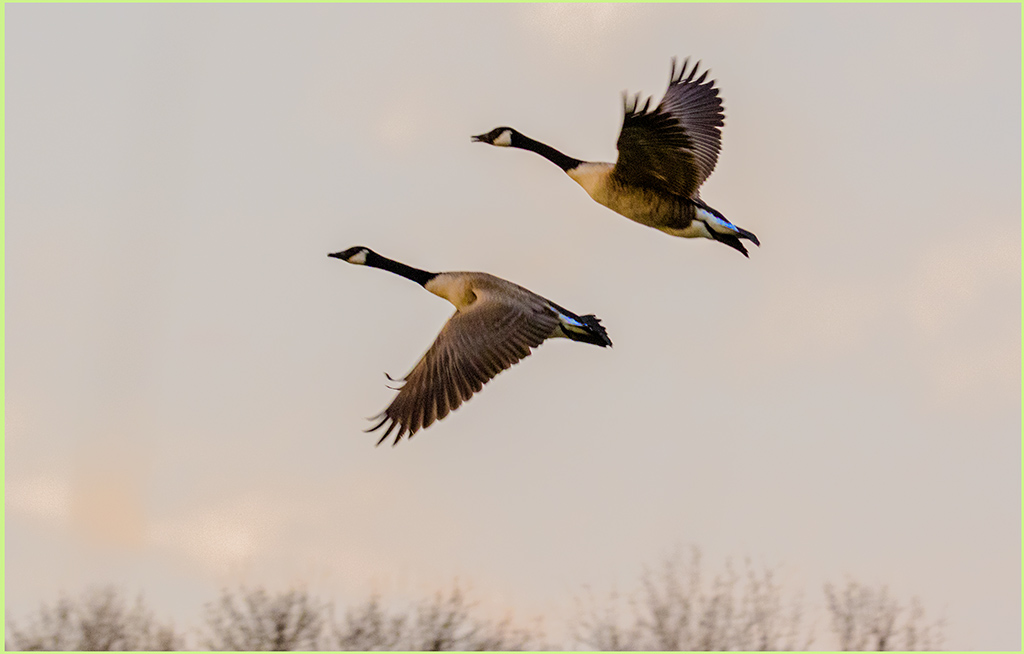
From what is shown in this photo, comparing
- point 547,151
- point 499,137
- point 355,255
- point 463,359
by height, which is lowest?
point 463,359

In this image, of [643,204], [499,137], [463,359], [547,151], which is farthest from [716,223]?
[463,359]

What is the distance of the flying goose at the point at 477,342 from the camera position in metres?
9.22

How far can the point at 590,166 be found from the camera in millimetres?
10766

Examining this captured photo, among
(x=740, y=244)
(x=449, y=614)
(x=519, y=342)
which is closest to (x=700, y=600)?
(x=449, y=614)

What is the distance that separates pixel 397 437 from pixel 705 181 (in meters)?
3.35

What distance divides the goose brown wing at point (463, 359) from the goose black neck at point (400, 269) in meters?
1.33

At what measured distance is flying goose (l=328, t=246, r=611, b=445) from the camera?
9.22 meters

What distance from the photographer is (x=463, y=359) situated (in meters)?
9.30

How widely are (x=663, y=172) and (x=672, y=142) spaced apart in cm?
24

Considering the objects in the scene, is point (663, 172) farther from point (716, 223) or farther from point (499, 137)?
point (499, 137)

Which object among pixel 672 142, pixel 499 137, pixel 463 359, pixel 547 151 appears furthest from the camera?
pixel 499 137

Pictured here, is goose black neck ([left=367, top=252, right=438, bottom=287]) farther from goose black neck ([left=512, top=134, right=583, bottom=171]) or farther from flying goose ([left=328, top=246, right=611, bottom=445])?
goose black neck ([left=512, top=134, right=583, bottom=171])

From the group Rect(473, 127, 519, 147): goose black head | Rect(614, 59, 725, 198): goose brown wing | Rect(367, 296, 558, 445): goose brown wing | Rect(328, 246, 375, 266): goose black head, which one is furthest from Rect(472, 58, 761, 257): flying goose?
Rect(328, 246, 375, 266): goose black head

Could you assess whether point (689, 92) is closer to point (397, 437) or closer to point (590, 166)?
point (590, 166)
